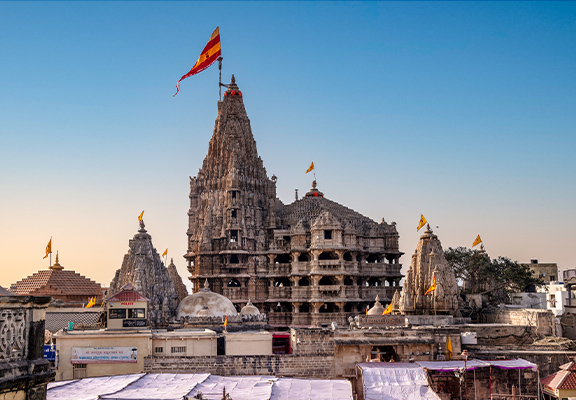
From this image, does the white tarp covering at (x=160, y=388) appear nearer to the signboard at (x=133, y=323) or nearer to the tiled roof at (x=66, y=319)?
the signboard at (x=133, y=323)

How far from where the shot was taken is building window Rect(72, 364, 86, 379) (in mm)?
38263

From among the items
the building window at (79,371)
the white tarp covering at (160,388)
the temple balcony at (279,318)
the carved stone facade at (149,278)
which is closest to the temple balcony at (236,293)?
the temple balcony at (279,318)

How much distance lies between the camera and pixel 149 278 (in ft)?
170

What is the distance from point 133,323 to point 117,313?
1357 mm

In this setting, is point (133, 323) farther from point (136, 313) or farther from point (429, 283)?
point (429, 283)

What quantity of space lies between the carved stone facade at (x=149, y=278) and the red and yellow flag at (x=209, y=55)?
1594 centimetres

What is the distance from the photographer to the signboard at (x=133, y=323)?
140 feet

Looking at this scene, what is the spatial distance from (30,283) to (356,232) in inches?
1348

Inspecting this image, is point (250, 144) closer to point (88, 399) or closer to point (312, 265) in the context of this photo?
point (312, 265)

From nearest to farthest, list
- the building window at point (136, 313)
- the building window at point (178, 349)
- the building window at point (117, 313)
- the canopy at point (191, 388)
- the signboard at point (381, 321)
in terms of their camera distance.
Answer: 1. the canopy at point (191, 388)
2. the building window at point (178, 349)
3. the building window at point (117, 313)
4. the building window at point (136, 313)
5. the signboard at point (381, 321)

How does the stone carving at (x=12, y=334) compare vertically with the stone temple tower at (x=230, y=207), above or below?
below

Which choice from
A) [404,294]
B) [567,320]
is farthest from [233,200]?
[567,320]

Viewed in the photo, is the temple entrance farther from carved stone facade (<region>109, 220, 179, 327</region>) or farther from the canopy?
carved stone facade (<region>109, 220, 179, 327</region>)

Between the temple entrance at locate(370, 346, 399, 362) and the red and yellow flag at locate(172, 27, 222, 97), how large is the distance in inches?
972
